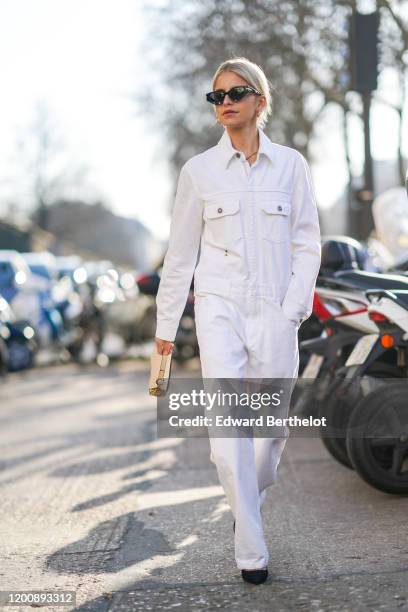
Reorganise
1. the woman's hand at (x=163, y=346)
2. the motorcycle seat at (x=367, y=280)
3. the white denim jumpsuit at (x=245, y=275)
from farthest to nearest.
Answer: the motorcycle seat at (x=367, y=280) < the woman's hand at (x=163, y=346) < the white denim jumpsuit at (x=245, y=275)

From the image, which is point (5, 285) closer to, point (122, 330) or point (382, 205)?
point (122, 330)

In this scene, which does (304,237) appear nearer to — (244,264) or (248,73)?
(244,264)

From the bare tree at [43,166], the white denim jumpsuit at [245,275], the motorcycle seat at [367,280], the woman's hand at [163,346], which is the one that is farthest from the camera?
the bare tree at [43,166]

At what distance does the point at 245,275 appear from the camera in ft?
14.6

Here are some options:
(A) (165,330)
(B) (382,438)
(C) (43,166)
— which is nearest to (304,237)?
(A) (165,330)

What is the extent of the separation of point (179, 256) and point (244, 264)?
286 mm

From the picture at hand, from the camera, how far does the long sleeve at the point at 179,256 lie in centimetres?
457

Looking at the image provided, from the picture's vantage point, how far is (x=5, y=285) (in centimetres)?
1758

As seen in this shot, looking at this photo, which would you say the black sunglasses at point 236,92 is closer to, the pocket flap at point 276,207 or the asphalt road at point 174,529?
the pocket flap at point 276,207

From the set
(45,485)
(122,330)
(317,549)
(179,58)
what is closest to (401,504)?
(317,549)

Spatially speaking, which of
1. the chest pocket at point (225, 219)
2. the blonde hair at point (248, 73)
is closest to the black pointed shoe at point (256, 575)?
the chest pocket at point (225, 219)

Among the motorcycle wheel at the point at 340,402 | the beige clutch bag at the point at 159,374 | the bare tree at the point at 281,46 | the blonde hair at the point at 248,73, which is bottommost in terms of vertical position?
the motorcycle wheel at the point at 340,402

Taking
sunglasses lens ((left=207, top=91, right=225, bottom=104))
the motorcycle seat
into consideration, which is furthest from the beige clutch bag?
the motorcycle seat

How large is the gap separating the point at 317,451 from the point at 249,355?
3.65 meters
